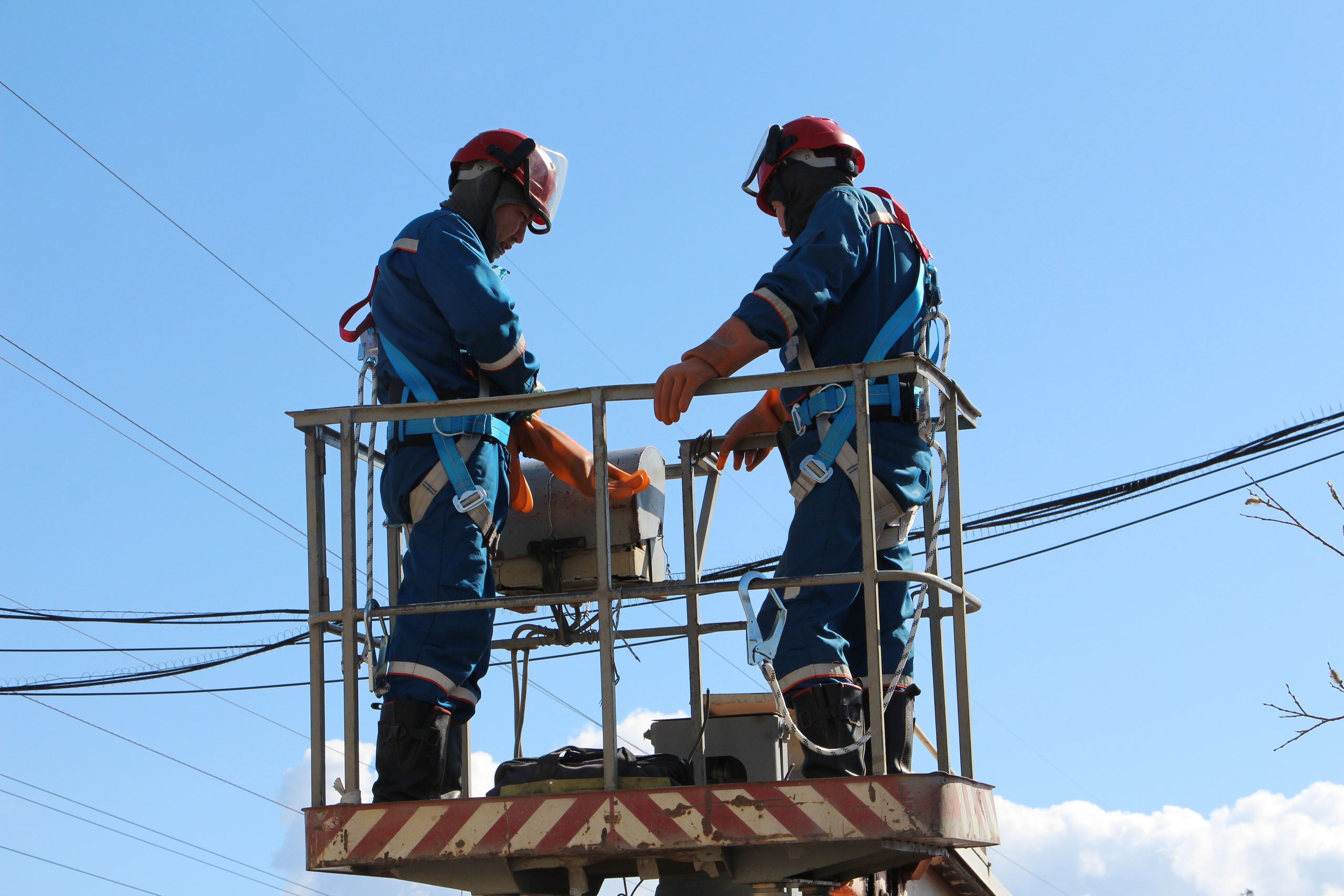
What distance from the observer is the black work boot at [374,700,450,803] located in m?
5.11

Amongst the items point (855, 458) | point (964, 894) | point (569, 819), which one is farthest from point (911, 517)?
point (964, 894)

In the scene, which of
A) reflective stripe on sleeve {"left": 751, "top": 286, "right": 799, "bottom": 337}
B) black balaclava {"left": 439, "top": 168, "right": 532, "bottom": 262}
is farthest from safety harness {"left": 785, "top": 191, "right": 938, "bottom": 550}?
black balaclava {"left": 439, "top": 168, "right": 532, "bottom": 262}

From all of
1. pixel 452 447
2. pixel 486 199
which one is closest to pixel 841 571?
pixel 452 447

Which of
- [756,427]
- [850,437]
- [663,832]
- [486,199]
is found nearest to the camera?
[663,832]

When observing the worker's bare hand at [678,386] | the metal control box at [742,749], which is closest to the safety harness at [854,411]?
the worker's bare hand at [678,386]

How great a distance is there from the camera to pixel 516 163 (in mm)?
5949

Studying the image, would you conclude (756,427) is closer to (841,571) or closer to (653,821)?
(841,571)

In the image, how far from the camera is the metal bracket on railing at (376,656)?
5.13 metres

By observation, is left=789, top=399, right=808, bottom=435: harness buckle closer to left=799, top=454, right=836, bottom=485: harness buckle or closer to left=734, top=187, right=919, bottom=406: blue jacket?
left=734, top=187, right=919, bottom=406: blue jacket

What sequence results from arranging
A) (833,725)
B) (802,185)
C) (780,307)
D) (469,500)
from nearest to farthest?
1. (833,725)
2. (780,307)
3. (469,500)
4. (802,185)

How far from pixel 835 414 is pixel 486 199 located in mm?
1681

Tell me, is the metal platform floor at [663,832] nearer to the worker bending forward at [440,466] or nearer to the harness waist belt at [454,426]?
the worker bending forward at [440,466]

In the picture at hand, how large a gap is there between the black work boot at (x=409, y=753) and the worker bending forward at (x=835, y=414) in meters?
1.17

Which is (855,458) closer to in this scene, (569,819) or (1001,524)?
(569,819)
